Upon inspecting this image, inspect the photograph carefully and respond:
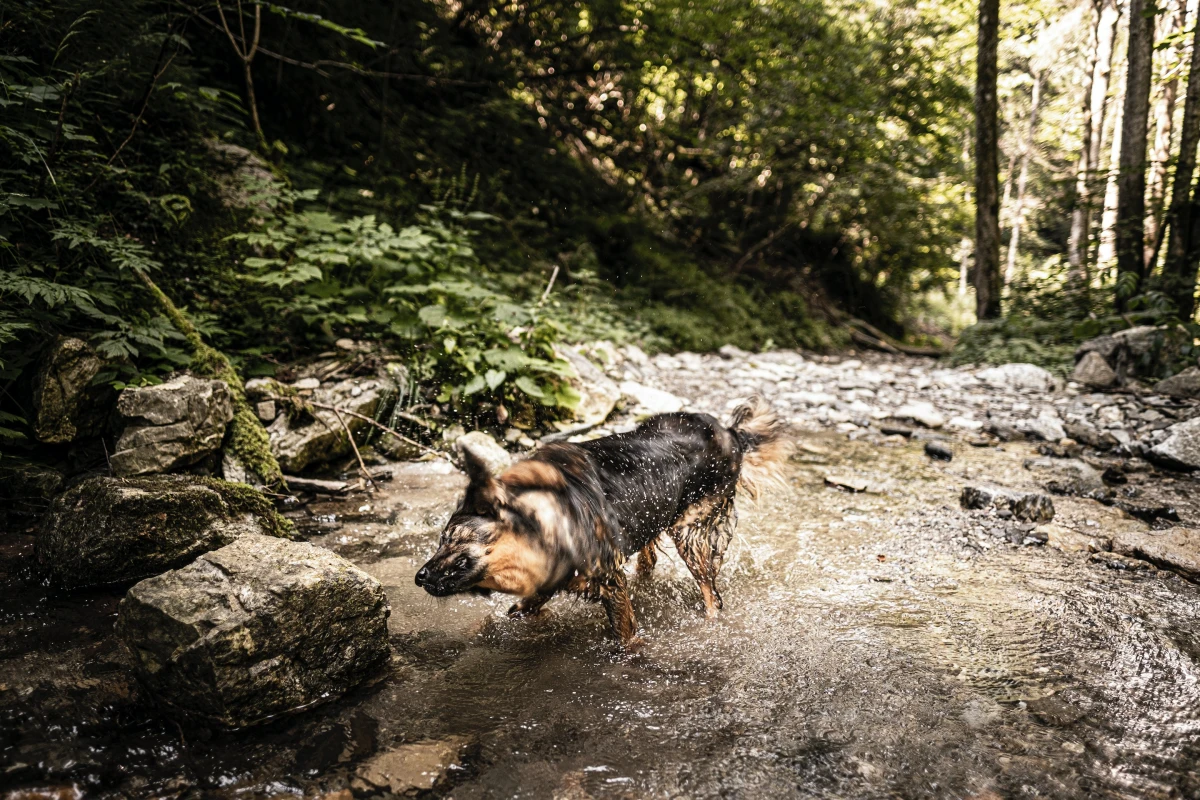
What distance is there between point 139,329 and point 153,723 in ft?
9.59

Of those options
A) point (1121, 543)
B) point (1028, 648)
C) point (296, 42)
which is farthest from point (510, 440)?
point (296, 42)

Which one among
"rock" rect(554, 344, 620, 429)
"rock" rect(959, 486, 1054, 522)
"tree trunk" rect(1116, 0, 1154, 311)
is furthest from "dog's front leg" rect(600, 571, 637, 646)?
"tree trunk" rect(1116, 0, 1154, 311)

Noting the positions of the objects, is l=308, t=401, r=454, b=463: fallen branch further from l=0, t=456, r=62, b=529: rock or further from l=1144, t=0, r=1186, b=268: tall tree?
l=1144, t=0, r=1186, b=268: tall tree

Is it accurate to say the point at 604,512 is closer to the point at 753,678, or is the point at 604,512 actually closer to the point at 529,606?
the point at 529,606

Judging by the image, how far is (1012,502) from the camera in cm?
449

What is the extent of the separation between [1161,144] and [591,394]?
13.3 m

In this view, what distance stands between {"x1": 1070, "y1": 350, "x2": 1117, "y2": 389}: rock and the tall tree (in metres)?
2.70

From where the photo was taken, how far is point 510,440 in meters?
5.73

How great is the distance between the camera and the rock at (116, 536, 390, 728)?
2.05 meters

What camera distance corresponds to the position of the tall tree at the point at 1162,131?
9.38 metres

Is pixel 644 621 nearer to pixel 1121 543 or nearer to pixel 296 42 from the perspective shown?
pixel 1121 543

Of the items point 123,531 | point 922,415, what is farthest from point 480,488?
point 922,415

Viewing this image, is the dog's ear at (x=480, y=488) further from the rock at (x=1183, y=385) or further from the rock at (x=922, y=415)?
the rock at (x=1183, y=385)

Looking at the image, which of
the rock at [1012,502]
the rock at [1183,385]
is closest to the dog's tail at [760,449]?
the rock at [1012,502]
